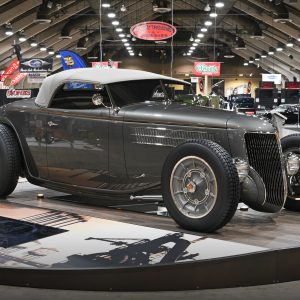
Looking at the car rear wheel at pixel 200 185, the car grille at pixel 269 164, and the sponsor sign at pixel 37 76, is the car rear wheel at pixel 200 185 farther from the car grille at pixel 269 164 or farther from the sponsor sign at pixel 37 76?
the sponsor sign at pixel 37 76

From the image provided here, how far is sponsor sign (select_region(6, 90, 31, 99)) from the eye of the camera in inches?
415

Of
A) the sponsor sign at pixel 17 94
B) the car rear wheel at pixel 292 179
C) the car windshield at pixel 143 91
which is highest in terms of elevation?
the sponsor sign at pixel 17 94

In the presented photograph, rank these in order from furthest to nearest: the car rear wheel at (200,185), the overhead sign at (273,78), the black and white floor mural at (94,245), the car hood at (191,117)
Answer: the overhead sign at (273,78) → the car hood at (191,117) → the car rear wheel at (200,185) → the black and white floor mural at (94,245)

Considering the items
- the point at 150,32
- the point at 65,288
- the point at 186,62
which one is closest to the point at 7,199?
the point at 65,288

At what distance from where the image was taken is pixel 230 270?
3.10m

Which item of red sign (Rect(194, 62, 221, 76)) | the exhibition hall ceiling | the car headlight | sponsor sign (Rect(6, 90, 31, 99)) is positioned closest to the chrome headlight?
the car headlight

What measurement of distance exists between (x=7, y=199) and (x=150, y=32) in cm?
605

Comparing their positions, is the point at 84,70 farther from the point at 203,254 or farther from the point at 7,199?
the point at 203,254

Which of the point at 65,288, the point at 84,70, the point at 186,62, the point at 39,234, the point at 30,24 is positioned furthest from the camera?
the point at 30,24

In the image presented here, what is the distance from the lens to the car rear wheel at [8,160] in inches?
198

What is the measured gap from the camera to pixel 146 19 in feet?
47.7

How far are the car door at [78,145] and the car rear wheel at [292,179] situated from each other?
1577mm

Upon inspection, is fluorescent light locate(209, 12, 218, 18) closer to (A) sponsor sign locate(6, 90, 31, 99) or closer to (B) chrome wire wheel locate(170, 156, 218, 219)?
(A) sponsor sign locate(6, 90, 31, 99)

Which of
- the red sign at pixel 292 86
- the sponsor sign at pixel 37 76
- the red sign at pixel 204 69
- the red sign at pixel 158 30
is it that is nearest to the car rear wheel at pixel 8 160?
the red sign at pixel 158 30
